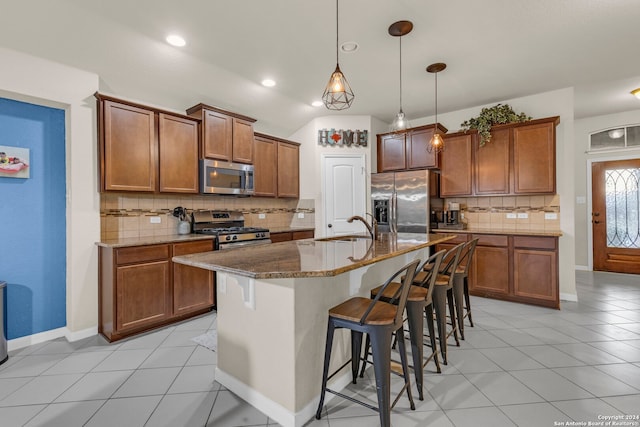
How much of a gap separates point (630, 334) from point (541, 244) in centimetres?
114

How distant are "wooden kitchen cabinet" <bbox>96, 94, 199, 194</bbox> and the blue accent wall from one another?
1.42 feet

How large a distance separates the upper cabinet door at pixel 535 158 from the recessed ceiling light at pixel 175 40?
4.13 m

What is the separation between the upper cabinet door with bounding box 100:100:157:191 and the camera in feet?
9.78

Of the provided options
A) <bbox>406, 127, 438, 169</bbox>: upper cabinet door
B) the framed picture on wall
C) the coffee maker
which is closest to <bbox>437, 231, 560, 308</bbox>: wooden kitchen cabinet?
the coffee maker

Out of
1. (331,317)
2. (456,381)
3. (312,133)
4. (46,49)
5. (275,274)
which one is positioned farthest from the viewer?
(312,133)

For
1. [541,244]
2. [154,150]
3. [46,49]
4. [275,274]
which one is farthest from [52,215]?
[541,244]

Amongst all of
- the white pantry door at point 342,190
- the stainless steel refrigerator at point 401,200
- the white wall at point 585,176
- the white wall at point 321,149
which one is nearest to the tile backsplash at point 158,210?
the white wall at point 321,149

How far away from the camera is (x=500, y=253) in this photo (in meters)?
3.93

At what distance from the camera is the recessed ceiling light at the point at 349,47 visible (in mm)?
2957

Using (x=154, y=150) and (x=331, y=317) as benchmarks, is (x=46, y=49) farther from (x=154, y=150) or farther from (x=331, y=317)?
(x=331, y=317)

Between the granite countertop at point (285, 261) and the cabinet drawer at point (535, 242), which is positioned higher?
the granite countertop at point (285, 261)

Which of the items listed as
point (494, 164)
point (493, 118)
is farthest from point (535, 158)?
point (493, 118)

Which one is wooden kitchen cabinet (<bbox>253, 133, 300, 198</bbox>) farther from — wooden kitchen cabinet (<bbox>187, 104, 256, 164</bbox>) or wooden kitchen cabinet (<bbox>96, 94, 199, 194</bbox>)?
wooden kitchen cabinet (<bbox>96, 94, 199, 194</bbox>)

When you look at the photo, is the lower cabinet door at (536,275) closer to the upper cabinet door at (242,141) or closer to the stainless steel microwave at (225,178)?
the stainless steel microwave at (225,178)
